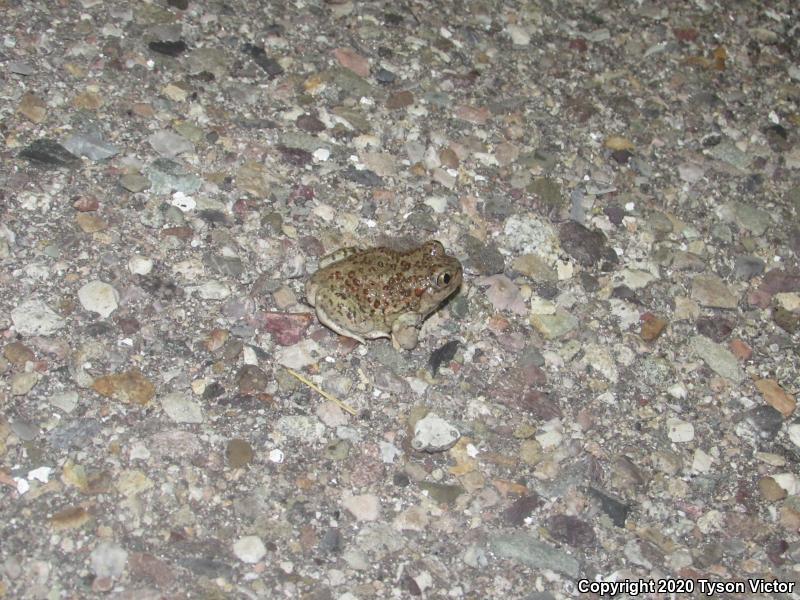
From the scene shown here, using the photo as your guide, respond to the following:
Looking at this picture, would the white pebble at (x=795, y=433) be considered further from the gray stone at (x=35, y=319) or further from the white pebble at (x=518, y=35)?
the gray stone at (x=35, y=319)

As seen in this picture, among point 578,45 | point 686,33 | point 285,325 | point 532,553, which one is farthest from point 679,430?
point 686,33

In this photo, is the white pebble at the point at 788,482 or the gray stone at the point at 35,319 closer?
the gray stone at the point at 35,319

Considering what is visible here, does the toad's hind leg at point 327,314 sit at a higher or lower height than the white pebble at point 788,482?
higher

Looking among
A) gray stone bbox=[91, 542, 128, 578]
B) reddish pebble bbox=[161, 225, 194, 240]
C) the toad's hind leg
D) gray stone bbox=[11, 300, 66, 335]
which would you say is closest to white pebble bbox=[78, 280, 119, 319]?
gray stone bbox=[11, 300, 66, 335]

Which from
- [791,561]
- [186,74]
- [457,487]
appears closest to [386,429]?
[457,487]

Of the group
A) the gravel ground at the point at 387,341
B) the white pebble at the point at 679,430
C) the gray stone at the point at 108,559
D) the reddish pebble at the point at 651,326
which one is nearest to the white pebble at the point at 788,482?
the gravel ground at the point at 387,341

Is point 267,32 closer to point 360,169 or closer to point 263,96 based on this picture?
point 263,96

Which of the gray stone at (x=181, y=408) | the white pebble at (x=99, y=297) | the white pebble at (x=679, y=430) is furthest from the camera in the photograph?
the white pebble at (x=679, y=430)
